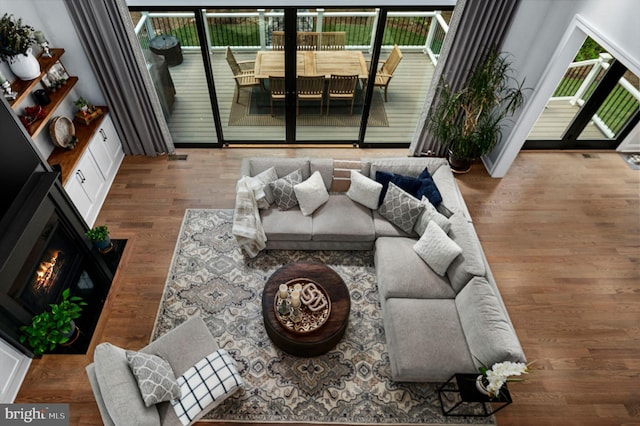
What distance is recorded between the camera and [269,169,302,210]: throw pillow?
14.2 feet

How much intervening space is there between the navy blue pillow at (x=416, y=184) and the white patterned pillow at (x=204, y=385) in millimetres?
2425

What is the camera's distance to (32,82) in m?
3.83

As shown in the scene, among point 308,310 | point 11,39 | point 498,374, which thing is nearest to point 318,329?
Answer: point 308,310

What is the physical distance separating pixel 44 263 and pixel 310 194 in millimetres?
2703

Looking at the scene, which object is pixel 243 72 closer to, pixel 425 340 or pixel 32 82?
pixel 32 82

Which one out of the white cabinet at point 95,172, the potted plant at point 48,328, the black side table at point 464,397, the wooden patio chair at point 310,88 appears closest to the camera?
the black side table at point 464,397

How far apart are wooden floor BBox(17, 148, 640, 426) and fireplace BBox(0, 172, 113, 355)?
0.22 metres

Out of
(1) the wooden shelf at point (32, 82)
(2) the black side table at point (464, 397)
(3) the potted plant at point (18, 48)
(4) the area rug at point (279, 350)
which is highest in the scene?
(3) the potted plant at point (18, 48)

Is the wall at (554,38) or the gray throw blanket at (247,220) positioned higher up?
the wall at (554,38)

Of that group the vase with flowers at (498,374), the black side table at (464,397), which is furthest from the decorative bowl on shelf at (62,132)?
the vase with flowers at (498,374)

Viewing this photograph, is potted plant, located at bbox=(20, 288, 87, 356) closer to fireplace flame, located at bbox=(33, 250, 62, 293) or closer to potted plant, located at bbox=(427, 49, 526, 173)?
fireplace flame, located at bbox=(33, 250, 62, 293)

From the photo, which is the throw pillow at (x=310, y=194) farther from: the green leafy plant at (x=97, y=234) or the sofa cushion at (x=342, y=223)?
the green leafy plant at (x=97, y=234)

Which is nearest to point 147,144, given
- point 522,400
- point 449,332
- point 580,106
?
point 449,332

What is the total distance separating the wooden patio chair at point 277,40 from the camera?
4705 millimetres
